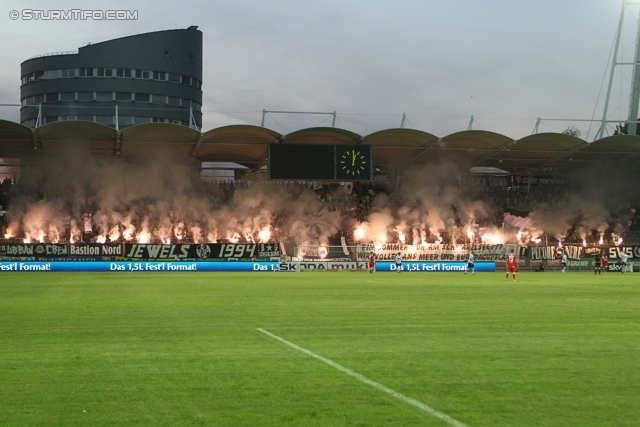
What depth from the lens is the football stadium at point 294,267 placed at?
7754 mm

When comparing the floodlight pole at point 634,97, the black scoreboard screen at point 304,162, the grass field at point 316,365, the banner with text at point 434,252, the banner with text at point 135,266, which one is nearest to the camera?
the grass field at point 316,365

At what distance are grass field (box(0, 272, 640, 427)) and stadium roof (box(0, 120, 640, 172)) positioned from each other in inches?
1447

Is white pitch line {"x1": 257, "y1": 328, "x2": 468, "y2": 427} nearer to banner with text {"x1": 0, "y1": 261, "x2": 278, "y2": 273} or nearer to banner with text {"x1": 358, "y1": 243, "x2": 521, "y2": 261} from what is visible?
banner with text {"x1": 0, "y1": 261, "x2": 278, "y2": 273}

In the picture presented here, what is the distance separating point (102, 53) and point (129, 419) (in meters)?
107

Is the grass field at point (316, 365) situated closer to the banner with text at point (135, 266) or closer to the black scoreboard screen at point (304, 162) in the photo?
the banner with text at point (135, 266)

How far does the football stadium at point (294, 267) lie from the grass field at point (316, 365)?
5cm

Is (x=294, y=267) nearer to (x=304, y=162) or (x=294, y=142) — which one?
(x=304, y=162)

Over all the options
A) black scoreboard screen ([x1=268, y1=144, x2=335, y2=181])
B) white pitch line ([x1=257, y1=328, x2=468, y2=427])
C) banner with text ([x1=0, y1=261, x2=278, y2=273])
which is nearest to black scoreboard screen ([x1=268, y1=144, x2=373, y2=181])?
black scoreboard screen ([x1=268, y1=144, x2=335, y2=181])

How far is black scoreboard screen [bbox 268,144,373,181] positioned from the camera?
5125 cm

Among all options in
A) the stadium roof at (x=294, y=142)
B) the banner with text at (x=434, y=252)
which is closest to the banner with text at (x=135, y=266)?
the banner with text at (x=434, y=252)

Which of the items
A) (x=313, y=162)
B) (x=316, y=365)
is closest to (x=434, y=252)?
(x=313, y=162)

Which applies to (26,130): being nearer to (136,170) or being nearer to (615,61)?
(136,170)

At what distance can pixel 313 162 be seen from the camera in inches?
2018

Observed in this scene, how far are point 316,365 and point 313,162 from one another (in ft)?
138
